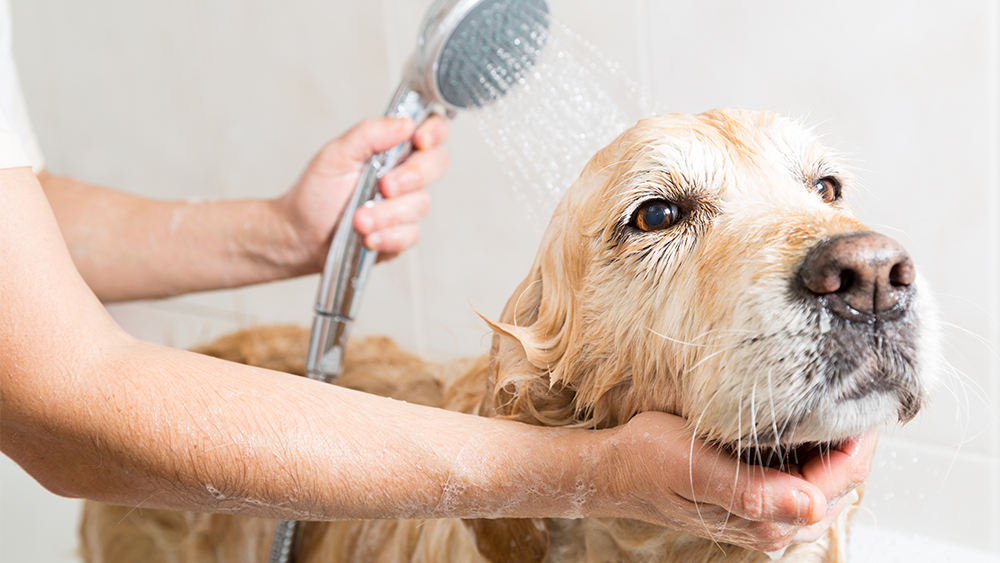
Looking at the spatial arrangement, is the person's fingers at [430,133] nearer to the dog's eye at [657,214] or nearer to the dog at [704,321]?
the dog at [704,321]

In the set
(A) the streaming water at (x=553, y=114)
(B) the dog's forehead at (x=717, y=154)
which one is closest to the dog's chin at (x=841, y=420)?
(B) the dog's forehead at (x=717, y=154)

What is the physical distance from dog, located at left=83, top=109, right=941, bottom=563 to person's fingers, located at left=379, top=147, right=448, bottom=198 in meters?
0.32

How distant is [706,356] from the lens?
0.65 meters

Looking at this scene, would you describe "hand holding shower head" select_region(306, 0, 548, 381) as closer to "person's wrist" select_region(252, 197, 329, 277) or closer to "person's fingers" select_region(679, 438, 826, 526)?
"person's wrist" select_region(252, 197, 329, 277)

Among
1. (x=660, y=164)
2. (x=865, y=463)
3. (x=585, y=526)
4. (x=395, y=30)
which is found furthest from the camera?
(x=395, y=30)

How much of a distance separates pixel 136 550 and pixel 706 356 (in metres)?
1.19

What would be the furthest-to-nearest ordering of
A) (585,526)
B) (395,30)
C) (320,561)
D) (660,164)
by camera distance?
(395,30), (320,561), (585,526), (660,164)

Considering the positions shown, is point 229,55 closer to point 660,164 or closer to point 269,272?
point 269,272

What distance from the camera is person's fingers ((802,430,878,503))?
24.4 inches

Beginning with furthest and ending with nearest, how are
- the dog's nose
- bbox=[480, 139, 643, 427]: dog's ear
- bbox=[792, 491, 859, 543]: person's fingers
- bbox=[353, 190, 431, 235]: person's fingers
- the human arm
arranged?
the human arm < bbox=[353, 190, 431, 235]: person's fingers < bbox=[480, 139, 643, 427]: dog's ear < bbox=[792, 491, 859, 543]: person's fingers < the dog's nose

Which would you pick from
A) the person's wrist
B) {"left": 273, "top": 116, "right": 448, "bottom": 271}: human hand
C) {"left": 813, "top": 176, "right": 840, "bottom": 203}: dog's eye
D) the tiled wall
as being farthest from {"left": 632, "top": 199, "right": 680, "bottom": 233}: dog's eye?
the person's wrist

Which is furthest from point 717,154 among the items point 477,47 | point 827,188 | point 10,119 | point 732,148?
point 10,119

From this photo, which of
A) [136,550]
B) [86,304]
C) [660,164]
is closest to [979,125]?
[660,164]

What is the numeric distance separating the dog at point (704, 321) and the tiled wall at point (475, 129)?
0.14 metres
